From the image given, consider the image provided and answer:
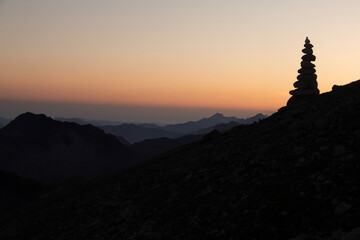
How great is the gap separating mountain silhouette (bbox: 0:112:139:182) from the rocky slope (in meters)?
129

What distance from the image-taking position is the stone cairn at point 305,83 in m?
38.9

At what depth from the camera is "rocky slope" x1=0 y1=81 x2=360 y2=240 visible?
9.65 meters

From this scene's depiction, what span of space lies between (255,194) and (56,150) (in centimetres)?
16651

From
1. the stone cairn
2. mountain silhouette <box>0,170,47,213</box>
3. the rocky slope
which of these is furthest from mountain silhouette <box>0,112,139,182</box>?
the rocky slope

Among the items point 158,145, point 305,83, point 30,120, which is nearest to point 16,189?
point 305,83

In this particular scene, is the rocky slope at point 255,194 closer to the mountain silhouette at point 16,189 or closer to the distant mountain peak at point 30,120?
the mountain silhouette at point 16,189

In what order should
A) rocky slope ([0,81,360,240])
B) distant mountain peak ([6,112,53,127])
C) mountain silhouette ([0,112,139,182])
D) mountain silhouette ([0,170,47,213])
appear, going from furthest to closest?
distant mountain peak ([6,112,53,127])
mountain silhouette ([0,112,139,182])
mountain silhouette ([0,170,47,213])
rocky slope ([0,81,360,240])

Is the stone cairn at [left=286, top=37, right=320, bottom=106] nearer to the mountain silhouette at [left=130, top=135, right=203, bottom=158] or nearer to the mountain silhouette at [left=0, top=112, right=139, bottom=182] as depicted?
the mountain silhouette at [left=0, top=112, right=139, bottom=182]

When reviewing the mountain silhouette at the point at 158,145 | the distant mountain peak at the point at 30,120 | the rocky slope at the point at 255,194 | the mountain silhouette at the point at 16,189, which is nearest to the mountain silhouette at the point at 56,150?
the distant mountain peak at the point at 30,120

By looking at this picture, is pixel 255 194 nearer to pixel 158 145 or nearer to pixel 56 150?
pixel 56 150

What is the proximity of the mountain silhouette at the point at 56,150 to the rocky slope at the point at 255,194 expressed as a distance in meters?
129

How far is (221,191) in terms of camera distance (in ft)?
44.7

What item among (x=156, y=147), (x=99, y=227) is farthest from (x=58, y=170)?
(x=99, y=227)

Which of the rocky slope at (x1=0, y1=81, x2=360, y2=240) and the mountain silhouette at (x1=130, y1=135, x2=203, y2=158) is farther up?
the rocky slope at (x1=0, y1=81, x2=360, y2=240)
